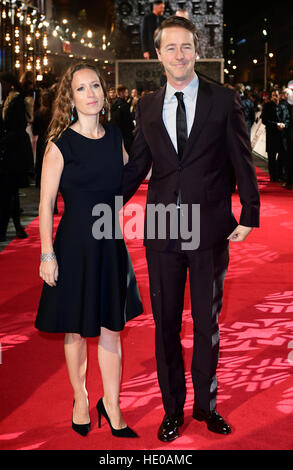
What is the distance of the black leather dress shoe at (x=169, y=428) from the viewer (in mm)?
3025

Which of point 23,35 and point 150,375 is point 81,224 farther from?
point 23,35

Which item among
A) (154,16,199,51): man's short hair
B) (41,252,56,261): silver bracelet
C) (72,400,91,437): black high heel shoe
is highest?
(154,16,199,51): man's short hair

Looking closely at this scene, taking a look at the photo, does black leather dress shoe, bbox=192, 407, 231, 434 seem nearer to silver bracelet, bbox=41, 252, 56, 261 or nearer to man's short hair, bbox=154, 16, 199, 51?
silver bracelet, bbox=41, 252, 56, 261

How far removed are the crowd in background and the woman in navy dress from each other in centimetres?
20

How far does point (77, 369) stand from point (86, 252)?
54cm

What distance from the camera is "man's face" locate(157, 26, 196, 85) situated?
9.23 feet

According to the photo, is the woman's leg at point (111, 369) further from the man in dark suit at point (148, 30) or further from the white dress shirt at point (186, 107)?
the man in dark suit at point (148, 30)

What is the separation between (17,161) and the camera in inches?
305

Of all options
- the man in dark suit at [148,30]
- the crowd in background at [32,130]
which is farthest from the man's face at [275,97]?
the man in dark suit at [148,30]

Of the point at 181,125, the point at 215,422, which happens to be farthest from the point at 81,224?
the point at 215,422

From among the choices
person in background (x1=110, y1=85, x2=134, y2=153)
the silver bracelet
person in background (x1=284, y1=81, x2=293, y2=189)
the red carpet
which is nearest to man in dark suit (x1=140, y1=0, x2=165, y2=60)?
person in background (x1=110, y1=85, x2=134, y2=153)

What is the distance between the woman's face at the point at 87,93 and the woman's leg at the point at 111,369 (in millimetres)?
950

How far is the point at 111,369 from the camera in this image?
304 centimetres

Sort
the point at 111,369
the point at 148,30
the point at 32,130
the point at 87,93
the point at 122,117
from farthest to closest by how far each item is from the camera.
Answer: the point at 148,30
the point at 122,117
the point at 32,130
the point at 111,369
the point at 87,93
